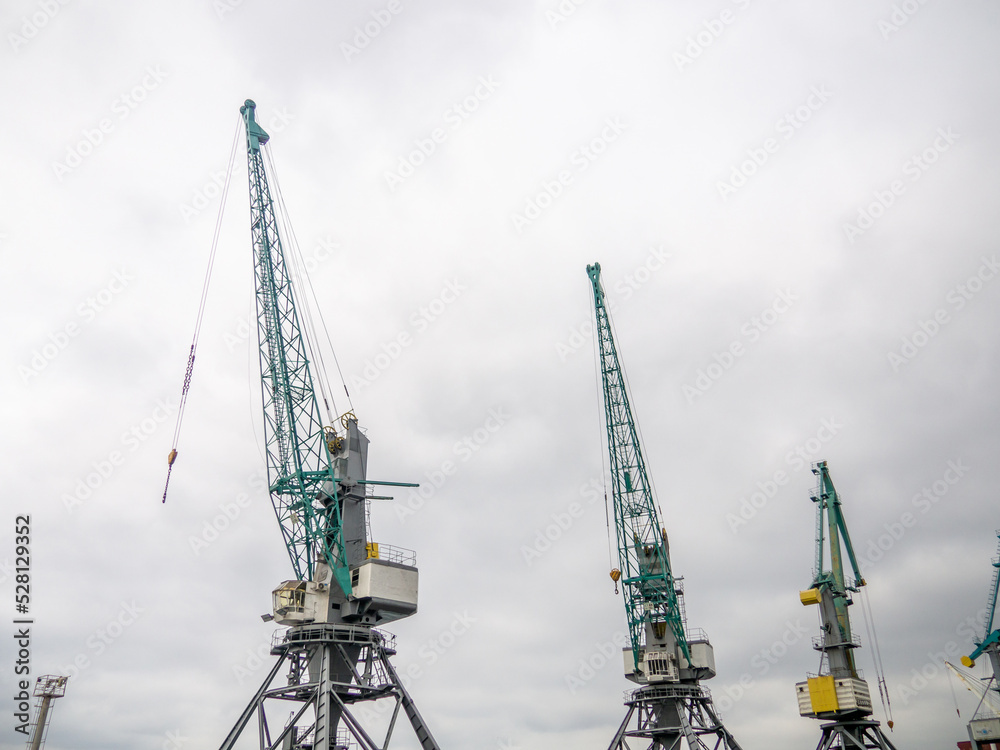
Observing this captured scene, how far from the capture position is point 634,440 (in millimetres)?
93125

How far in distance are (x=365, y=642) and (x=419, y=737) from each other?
30.1ft

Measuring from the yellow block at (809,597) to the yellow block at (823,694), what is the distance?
694 cm

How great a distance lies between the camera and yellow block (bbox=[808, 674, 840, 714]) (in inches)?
3046

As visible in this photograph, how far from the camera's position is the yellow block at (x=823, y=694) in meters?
77.4

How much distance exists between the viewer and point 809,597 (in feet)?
270

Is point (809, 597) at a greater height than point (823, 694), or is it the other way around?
point (809, 597)

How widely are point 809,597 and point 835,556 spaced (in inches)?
276

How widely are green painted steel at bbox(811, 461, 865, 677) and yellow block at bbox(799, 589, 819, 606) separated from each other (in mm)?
997

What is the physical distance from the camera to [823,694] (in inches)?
3081

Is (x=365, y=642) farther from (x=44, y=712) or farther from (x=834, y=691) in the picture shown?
(x=834, y=691)

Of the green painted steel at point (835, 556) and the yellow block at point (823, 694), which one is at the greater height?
the green painted steel at point (835, 556)

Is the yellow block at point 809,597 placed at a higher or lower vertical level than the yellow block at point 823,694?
higher

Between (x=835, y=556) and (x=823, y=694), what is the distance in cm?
1478

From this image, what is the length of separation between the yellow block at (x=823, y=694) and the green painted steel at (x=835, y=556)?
10.9 ft
